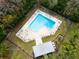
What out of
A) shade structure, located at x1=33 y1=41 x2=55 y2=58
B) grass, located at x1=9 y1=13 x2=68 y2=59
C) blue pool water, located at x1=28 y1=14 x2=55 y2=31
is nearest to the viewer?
shade structure, located at x1=33 y1=41 x2=55 y2=58

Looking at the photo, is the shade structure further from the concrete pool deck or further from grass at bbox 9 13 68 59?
the concrete pool deck

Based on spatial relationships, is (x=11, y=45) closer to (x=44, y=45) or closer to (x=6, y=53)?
(x=6, y=53)

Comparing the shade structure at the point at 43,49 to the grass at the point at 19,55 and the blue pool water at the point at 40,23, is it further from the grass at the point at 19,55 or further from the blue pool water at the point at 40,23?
the blue pool water at the point at 40,23

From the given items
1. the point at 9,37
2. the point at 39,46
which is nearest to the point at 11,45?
the point at 9,37

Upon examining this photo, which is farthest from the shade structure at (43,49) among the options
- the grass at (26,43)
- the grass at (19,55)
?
the grass at (19,55)

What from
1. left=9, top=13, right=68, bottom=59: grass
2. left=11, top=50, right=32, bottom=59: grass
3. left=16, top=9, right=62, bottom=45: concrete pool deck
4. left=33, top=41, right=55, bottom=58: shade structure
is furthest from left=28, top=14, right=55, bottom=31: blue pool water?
left=11, top=50, right=32, bottom=59: grass

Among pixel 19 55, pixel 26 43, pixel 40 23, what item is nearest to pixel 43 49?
pixel 26 43

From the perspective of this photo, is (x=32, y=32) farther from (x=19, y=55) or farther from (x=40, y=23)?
(x=19, y=55)
